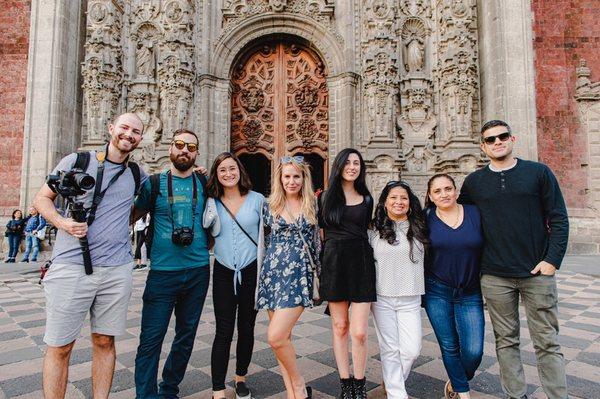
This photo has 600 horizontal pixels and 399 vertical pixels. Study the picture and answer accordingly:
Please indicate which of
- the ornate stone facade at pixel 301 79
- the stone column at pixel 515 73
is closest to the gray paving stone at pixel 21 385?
the ornate stone facade at pixel 301 79

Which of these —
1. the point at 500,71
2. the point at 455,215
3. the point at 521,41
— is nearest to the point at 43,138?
the point at 455,215

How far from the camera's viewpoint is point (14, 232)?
9875 mm

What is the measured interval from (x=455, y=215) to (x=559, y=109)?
1110cm

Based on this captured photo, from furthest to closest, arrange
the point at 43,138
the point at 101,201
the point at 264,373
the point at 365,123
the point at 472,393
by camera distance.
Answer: the point at 365,123, the point at 43,138, the point at 264,373, the point at 472,393, the point at 101,201

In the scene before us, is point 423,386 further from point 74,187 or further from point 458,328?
point 74,187

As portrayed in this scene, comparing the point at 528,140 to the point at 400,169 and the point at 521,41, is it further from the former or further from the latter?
the point at 400,169

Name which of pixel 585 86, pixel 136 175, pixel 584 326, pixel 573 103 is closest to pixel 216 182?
pixel 136 175

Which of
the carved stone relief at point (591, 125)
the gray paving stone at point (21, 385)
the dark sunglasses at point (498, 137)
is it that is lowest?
the gray paving stone at point (21, 385)

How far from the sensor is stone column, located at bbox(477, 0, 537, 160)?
10.2m

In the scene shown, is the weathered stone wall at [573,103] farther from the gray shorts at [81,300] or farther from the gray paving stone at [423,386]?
the gray shorts at [81,300]

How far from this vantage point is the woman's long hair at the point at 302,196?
281 cm

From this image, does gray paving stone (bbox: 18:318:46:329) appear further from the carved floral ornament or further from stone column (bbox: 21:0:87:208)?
the carved floral ornament

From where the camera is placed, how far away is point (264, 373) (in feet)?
10.7

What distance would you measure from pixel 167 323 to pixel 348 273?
140cm
